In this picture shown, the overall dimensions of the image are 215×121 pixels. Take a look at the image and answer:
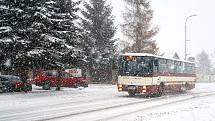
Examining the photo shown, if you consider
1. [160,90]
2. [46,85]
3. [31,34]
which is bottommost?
[160,90]

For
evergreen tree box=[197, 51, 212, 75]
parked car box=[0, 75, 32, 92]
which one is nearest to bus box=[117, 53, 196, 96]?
parked car box=[0, 75, 32, 92]

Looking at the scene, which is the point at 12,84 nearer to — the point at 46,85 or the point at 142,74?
the point at 46,85

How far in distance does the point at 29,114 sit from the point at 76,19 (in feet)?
69.1

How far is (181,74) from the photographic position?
40250mm

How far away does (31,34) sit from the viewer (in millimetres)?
33531

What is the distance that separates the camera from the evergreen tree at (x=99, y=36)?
199 ft

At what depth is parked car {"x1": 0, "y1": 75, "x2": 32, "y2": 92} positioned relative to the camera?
36344 millimetres

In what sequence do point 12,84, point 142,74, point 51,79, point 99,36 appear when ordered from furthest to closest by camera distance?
point 99,36
point 51,79
point 12,84
point 142,74

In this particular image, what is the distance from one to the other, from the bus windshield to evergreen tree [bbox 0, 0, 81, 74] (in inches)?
231

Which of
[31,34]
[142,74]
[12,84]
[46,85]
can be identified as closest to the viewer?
[142,74]

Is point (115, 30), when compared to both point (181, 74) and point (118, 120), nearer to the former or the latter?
point (181, 74)

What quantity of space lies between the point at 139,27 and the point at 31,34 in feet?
99.8

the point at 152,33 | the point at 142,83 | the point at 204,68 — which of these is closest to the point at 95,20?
the point at 152,33

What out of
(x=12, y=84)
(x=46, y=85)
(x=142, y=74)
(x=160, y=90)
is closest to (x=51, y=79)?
(x=46, y=85)
